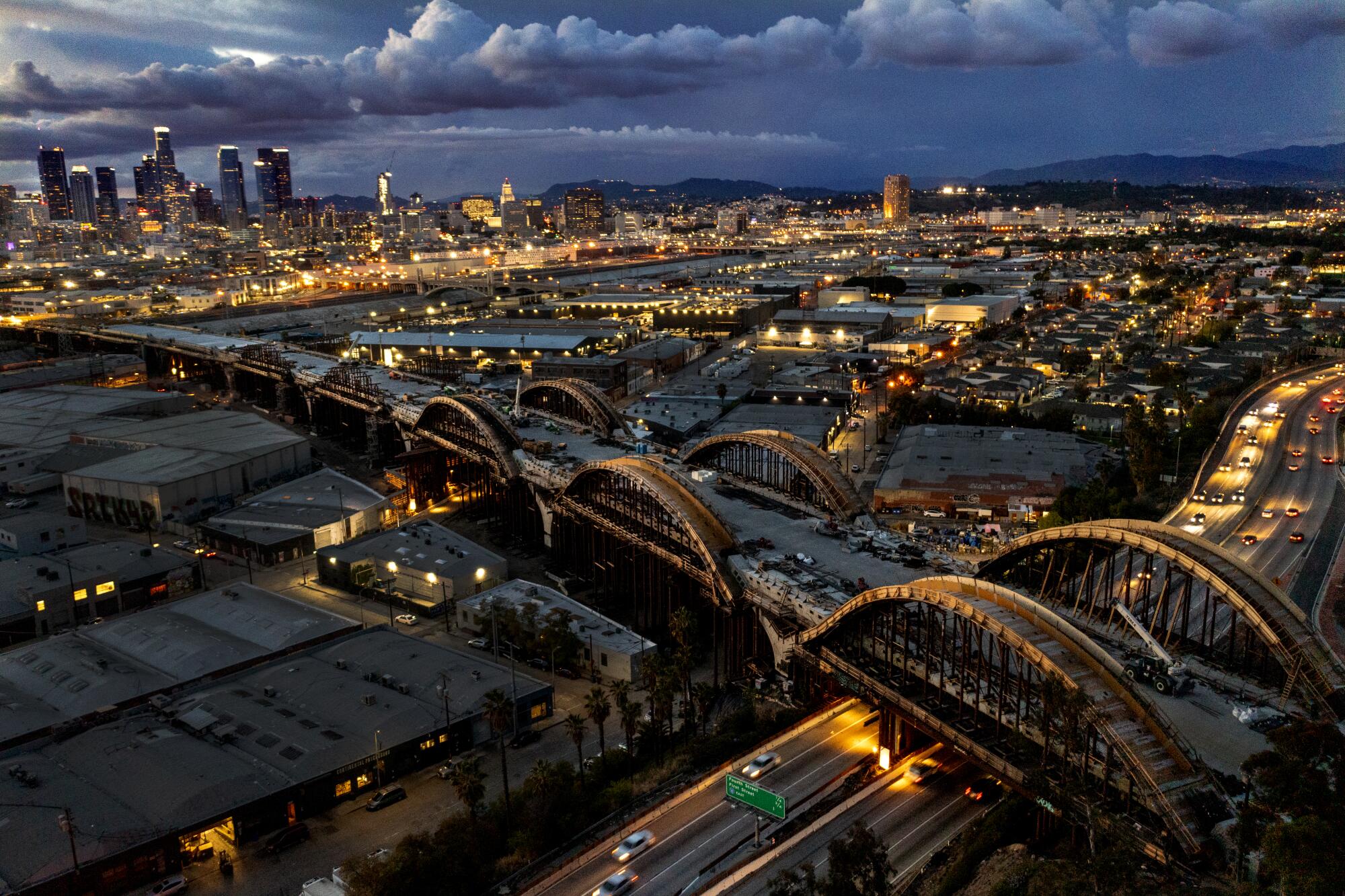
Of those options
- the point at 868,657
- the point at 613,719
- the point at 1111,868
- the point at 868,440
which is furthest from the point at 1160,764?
the point at 868,440

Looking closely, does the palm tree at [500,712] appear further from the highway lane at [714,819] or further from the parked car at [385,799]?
the highway lane at [714,819]

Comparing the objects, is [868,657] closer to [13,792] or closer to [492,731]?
[492,731]

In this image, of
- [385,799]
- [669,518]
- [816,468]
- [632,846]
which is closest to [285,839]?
[385,799]

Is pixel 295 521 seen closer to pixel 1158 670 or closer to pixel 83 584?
pixel 83 584

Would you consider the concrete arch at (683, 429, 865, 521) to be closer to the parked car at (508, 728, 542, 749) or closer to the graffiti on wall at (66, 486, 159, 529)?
the parked car at (508, 728, 542, 749)

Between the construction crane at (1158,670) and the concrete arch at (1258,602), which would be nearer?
the concrete arch at (1258,602)

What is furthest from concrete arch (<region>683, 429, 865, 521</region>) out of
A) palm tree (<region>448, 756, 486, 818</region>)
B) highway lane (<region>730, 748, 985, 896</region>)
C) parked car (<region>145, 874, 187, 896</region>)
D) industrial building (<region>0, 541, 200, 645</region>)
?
industrial building (<region>0, 541, 200, 645</region>)

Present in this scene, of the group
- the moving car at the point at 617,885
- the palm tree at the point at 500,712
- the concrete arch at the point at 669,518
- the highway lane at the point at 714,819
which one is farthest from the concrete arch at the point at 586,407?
the moving car at the point at 617,885
